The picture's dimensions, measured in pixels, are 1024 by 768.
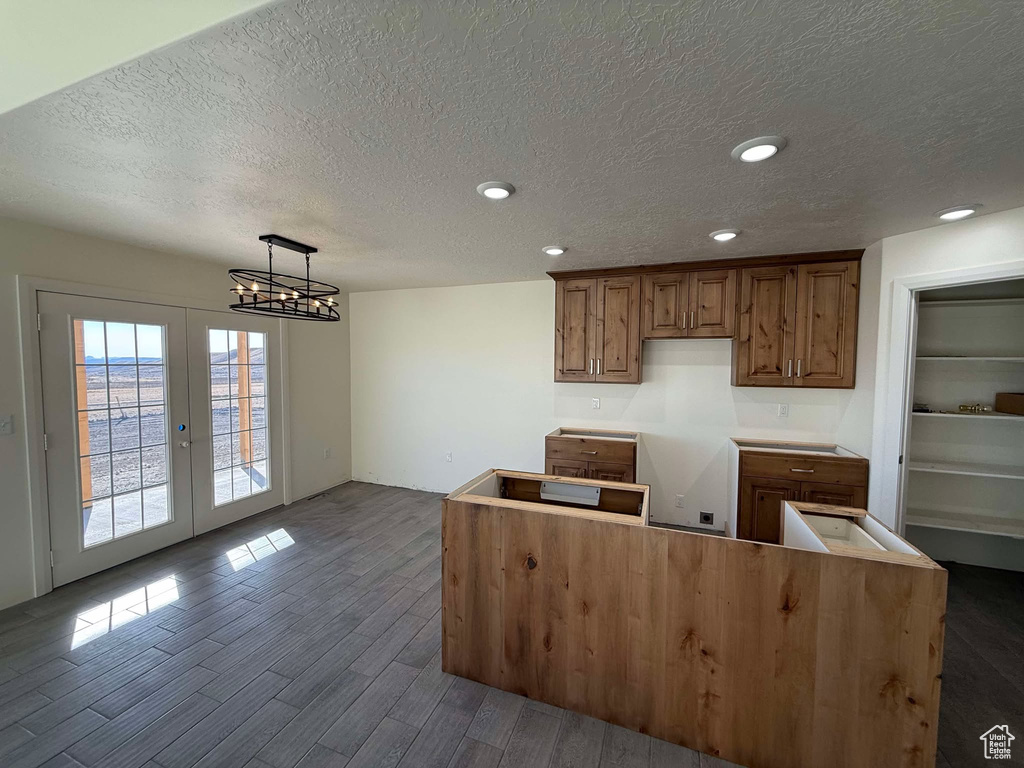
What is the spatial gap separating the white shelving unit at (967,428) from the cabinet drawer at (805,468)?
0.31 meters

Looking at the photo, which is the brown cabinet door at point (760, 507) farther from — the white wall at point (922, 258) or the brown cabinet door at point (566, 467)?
the brown cabinet door at point (566, 467)

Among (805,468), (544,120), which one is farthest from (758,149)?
(805,468)

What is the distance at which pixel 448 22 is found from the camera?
999 millimetres

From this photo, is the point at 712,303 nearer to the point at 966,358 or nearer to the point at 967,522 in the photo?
the point at 966,358

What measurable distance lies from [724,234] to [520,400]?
8.30 feet

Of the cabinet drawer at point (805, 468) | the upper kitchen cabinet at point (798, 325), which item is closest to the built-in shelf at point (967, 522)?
the cabinet drawer at point (805, 468)

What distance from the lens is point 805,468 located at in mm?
3014

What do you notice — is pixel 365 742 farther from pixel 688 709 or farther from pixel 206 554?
pixel 206 554

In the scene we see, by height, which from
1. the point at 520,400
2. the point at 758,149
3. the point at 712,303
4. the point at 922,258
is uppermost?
the point at 758,149

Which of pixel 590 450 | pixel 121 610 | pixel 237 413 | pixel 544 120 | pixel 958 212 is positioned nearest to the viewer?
pixel 544 120

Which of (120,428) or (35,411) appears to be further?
(120,428)

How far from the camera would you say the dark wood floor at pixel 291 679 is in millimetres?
1631

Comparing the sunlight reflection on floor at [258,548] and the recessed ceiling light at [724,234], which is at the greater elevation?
the recessed ceiling light at [724,234]

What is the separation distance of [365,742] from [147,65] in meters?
2.57
